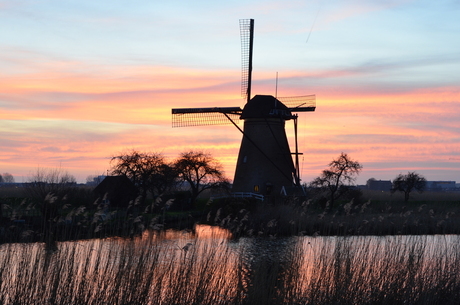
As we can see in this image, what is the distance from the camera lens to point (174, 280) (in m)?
7.61

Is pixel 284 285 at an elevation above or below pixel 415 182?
below

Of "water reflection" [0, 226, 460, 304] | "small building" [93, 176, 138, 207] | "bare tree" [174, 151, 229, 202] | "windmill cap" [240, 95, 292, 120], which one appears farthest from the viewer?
"bare tree" [174, 151, 229, 202]

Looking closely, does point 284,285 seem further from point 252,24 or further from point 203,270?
point 252,24

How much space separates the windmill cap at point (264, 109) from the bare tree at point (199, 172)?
9.14 meters

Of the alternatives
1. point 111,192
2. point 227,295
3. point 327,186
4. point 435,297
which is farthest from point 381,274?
point 327,186

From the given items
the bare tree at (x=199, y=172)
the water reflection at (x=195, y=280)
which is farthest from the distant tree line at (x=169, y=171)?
the water reflection at (x=195, y=280)

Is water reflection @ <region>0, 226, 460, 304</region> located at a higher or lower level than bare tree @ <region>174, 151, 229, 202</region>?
lower

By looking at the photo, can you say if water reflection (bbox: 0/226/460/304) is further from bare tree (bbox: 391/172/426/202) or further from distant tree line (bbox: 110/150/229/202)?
bare tree (bbox: 391/172/426/202)

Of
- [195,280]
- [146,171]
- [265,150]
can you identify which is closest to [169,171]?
[146,171]

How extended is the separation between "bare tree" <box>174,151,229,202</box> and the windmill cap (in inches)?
360

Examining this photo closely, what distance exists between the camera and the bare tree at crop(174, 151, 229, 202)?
38188 mm

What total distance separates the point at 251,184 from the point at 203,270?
898 inches

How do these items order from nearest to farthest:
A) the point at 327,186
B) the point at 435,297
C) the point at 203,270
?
the point at 203,270, the point at 435,297, the point at 327,186

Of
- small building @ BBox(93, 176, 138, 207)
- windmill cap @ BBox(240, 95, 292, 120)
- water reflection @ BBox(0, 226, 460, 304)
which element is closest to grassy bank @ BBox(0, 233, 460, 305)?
water reflection @ BBox(0, 226, 460, 304)
